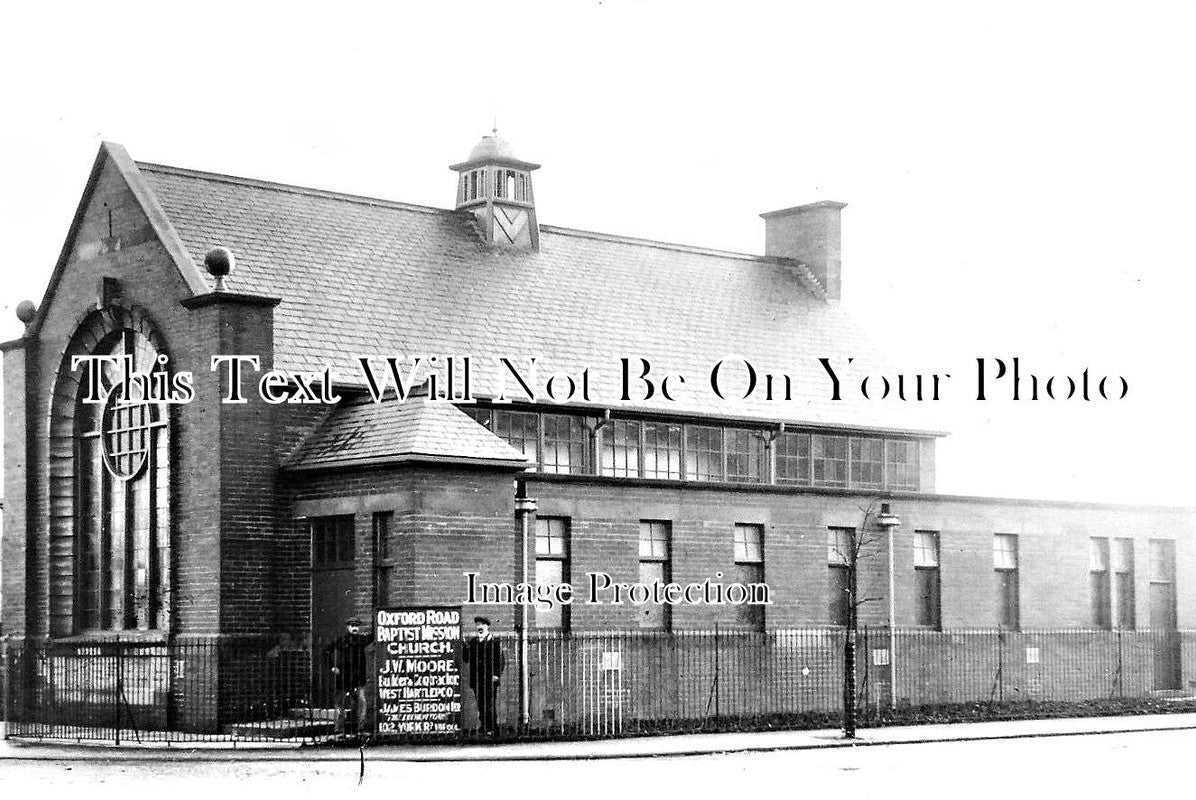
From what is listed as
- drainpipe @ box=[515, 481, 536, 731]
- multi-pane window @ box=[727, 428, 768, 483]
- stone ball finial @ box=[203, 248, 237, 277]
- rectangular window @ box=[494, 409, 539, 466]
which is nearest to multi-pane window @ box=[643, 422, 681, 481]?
multi-pane window @ box=[727, 428, 768, 483]

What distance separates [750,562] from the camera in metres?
42.3

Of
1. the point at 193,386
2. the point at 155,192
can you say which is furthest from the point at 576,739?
the point at 155,192

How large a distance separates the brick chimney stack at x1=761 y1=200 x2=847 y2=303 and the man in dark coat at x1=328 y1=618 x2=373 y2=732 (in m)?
21.7

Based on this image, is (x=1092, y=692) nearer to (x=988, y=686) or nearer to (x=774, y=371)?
(x=988, y=686)

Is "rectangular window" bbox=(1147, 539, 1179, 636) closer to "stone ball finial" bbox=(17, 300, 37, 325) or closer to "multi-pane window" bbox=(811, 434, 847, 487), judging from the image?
"multi-pane window" bbox=(811, 434, 847, 487)

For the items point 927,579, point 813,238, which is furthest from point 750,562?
point 813,238

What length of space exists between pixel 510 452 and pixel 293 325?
5.78m

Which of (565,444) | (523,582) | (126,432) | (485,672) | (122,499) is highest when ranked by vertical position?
(126,432)

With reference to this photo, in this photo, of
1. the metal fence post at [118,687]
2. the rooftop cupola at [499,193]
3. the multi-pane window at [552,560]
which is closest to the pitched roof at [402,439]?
the multi-pane window at [552,560]

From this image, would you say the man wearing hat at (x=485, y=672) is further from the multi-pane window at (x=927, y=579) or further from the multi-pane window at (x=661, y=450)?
the multi-pane window at (x=927, y=579)

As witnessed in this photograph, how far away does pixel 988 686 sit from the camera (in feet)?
148

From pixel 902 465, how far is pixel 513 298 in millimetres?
10731

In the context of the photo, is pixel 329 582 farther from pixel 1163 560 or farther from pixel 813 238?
pixel 1163 560

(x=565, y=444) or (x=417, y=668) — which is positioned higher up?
(x=565, y=444)
